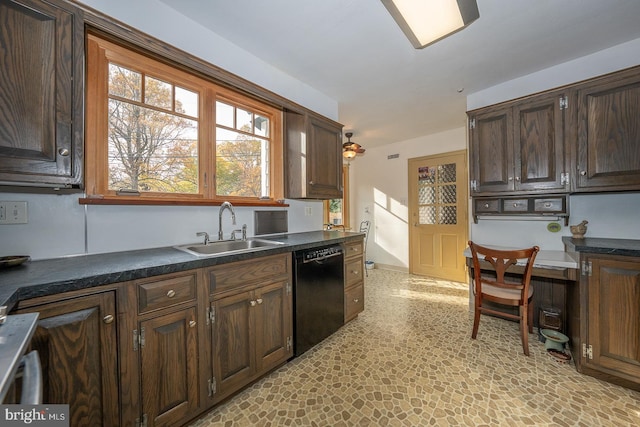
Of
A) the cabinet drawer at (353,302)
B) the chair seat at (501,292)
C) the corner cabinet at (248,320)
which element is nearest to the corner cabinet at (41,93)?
the corner cabinet at (248,320)

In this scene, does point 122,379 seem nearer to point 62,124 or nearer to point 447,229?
point 62,124

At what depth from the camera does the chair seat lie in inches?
79.9

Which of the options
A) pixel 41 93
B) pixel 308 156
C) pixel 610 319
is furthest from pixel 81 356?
pixel 610 319

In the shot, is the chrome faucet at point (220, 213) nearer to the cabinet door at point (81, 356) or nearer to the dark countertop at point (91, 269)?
the dark countertop at point (91, 269)

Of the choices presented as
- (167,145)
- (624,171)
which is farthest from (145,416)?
(624,171)

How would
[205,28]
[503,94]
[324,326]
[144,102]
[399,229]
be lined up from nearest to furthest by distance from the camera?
[144,102], [205,28], [324,326], [503,94], [399,229]

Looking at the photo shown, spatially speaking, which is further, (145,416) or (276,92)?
(276,92)

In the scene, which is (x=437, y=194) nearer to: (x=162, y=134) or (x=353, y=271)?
(x=353, y=271)

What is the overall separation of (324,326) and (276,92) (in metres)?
2.27

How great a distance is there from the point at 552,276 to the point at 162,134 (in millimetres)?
3308

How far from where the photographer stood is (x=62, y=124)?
1.16 metres

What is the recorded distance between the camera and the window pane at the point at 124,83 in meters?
1.57

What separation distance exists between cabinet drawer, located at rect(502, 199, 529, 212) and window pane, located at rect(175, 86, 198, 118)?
3068 millimetres

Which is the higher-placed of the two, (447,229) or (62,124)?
(62,124)
